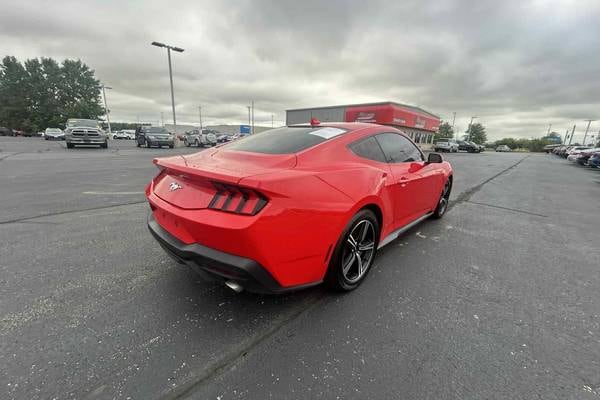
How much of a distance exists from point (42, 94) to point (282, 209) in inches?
3400

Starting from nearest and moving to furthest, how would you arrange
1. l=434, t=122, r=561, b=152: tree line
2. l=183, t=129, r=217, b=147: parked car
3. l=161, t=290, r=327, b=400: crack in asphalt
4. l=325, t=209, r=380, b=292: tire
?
l=161, t=290, r=327, b=400: crack in asphalt
l=325, t=209, r=380, b=292: tire
l=183, t=129, r=217, b=147: parked car
l=434, t=122, r=561, b=152: tree line

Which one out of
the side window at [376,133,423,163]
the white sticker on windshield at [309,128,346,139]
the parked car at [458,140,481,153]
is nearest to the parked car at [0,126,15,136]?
the white sticker on windshield at [309,128,346,139]

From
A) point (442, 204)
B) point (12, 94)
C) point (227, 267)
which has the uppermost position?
point (12, 94)

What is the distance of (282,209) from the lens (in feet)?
5.80

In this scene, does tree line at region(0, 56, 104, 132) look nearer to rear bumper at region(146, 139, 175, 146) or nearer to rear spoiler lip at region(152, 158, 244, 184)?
rear bumper at region(146, 139, 175, 146)

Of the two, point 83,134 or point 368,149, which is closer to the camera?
point 368,149

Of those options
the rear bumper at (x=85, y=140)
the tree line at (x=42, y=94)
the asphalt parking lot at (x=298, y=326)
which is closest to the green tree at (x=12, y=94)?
the tree line at (x=42, y=94)

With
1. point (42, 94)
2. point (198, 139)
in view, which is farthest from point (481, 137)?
point (42, 94)

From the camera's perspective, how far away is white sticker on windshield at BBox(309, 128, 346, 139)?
269cm

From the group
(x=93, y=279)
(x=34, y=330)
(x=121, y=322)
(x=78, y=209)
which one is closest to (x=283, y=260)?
(x=121, y=322)

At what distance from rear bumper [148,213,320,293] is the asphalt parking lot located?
41 centimetres

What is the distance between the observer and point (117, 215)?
4.41 meters

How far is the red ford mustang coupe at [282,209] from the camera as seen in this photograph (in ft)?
5.70

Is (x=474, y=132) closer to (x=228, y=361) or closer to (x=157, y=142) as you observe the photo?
(x=157, y=142)
